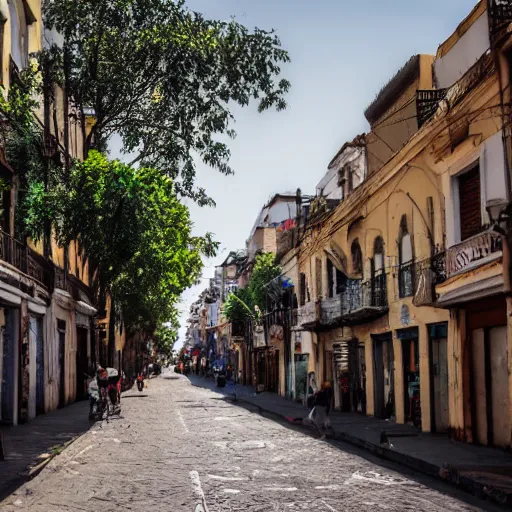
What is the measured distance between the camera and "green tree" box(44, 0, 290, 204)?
24984 millimetres

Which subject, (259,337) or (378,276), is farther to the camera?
(259,337)

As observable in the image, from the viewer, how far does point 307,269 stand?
3841 cm

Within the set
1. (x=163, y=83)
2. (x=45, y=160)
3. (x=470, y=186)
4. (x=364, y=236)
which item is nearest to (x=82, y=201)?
(x=45, y=160)

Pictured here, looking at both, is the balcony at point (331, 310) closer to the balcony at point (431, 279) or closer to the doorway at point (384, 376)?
the doorway at point (384, 376)

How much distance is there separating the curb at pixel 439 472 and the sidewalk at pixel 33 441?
252 inches

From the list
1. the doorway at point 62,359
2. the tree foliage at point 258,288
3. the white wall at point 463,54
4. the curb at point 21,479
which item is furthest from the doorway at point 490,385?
the tree foliage at point 258,288

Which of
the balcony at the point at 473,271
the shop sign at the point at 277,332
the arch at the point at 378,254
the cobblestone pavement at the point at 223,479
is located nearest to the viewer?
the cobblestone pavement at the point at 223,479

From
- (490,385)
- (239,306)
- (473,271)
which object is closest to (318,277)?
(490,385)

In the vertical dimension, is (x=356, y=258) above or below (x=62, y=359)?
above

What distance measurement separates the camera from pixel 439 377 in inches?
844

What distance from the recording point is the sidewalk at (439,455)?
37.5 feet

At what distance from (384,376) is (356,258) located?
497 centimetres

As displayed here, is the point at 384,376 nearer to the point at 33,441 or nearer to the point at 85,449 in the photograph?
the point at 85,449

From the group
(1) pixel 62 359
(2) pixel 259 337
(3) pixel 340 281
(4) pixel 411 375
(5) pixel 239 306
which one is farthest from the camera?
(5) pixel 239 306
